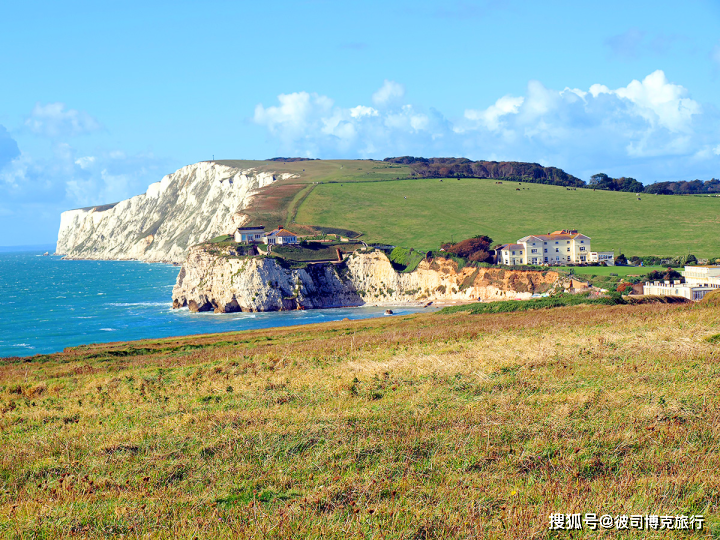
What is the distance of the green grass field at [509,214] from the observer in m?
107

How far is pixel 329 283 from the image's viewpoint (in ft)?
321

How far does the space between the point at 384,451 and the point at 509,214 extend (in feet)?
409

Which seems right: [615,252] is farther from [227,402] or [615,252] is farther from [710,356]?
[227,402]

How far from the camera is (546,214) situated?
12712 centimetres

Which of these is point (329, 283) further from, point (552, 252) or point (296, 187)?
point (296, 187)

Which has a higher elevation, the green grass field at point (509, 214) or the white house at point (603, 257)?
the green grass field at point (509, 214)

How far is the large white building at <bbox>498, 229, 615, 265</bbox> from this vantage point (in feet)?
308

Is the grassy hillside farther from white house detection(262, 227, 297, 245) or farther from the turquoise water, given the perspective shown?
the turquoise water

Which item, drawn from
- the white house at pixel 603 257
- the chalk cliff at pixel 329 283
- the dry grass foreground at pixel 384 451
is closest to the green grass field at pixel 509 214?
the white house at pixel 603 257

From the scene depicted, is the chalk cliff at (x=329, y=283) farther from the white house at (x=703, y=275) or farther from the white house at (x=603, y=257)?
the white house at (x=703, y=275)

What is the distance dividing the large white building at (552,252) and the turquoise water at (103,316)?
20983 millimetres

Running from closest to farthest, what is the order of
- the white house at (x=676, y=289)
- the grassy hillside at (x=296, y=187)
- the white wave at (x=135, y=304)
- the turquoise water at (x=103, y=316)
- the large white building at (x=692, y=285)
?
1. the white house at (x=676, y=289)
2. the large white building at (x=692, y=285)
3. the turquoise water at (x=103, y=316)
4. the white wave at (x=135, y=304)
5. the grassy hillside at (x=296, y=187)

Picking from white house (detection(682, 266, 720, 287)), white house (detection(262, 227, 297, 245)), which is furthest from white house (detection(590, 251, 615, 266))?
white house (detection(262, 227, 297, 245))

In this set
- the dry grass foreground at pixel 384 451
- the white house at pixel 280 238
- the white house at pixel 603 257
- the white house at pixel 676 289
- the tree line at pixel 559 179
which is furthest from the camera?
the tree line at pixel 559 179
